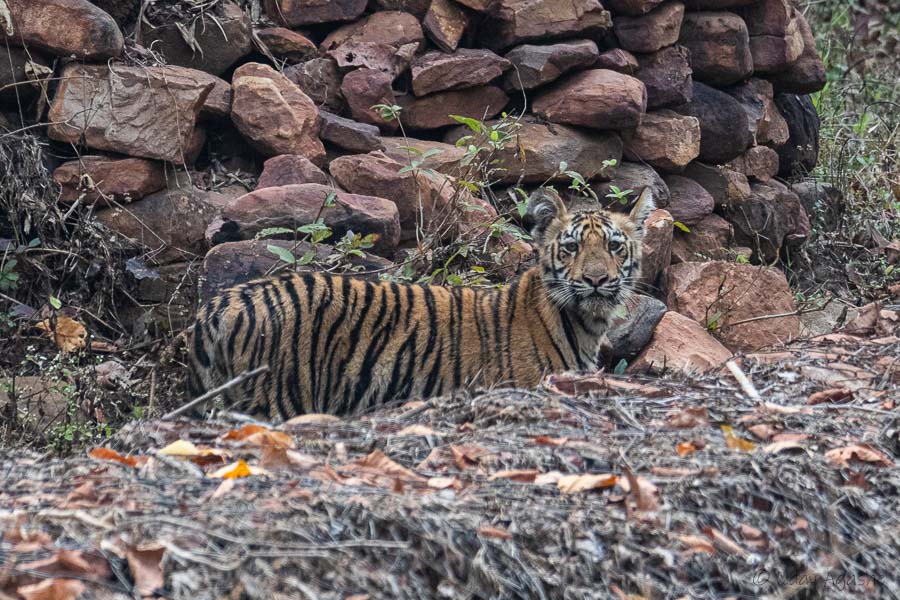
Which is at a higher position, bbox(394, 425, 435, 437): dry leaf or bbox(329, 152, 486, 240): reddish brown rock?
bbox(394, 425, 435, 437): dry leaf

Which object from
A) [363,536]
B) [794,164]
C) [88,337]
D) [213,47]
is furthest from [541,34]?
[363,536]

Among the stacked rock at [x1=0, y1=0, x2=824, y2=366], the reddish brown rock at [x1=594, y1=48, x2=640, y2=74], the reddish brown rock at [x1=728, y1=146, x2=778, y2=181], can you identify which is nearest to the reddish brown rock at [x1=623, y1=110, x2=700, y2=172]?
the stacked rock at [x1=0, y1=0, x2=824, y2=366]

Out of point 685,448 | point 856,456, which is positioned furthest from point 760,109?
point 685,448

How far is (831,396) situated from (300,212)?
3696mm

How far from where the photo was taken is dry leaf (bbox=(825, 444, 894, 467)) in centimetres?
399

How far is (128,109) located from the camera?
7816 millimetres

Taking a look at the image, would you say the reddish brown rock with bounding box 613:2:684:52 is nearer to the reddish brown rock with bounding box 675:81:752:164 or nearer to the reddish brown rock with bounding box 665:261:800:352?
the reddish brown rock with bounding box 675:81:752:164

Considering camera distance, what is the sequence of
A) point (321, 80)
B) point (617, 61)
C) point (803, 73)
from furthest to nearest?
1. point (803, 73)
2. point (617, 61)
3. point (321, 80)

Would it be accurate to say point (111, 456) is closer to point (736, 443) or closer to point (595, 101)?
point (736, 443)

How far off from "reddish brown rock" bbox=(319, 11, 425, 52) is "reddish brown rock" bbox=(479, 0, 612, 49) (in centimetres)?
68

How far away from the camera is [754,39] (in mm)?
10688

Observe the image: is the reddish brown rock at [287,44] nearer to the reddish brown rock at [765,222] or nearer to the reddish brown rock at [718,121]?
the reddish brown rock at [718,121]

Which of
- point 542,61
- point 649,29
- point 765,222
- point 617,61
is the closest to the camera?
point 542,61

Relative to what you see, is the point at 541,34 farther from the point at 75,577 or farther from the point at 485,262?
the point at 75,577
